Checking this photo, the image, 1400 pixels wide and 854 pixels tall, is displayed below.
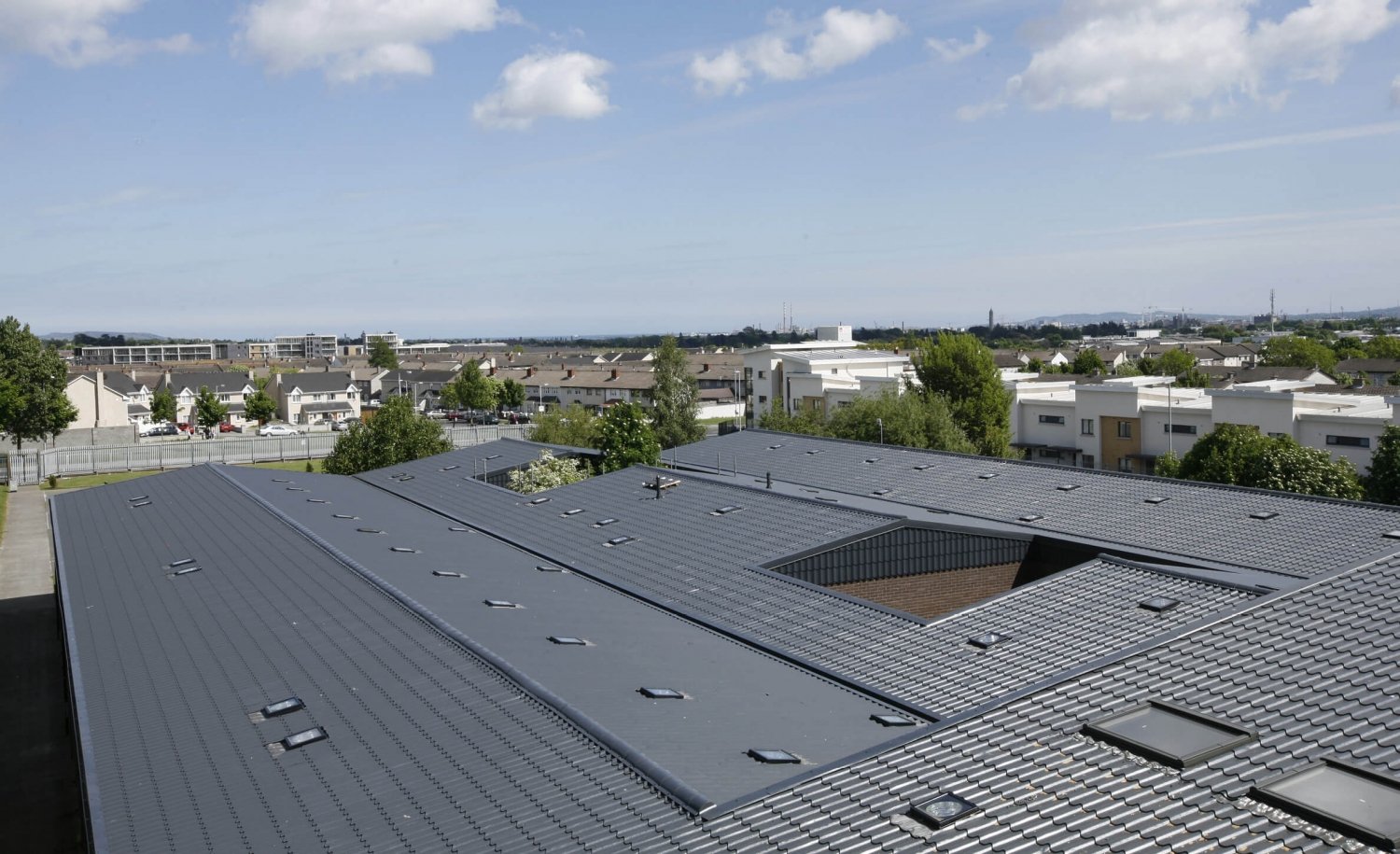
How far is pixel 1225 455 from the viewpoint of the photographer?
33.6 metres

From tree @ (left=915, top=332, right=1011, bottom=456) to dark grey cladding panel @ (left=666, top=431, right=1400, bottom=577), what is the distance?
2056 cm

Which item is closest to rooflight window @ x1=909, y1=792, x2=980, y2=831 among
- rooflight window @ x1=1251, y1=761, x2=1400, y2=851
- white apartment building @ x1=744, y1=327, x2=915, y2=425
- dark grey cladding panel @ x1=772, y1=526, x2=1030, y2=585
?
rooflight window @ x1=1251, y1=761, x2=1400, y2=851

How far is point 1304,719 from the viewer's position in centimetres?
987

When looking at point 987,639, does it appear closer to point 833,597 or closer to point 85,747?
point 833,597

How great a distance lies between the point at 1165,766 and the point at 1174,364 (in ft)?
336

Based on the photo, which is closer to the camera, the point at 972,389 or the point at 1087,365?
the point at 972,389

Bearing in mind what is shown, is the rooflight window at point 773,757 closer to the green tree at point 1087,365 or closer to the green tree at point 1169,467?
the green tree at point 1169,467

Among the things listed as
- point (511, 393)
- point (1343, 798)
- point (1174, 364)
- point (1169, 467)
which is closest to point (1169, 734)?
point (1343, 798)

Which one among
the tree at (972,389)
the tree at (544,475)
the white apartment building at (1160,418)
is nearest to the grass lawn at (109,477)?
the tree at (544,475)

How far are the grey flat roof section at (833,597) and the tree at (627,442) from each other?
30.6 feet

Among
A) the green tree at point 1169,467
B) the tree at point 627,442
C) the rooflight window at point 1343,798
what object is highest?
the tree at point 627,442

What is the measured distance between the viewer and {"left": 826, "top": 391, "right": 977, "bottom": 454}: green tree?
44.0 meters

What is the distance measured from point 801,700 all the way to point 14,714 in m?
18.0

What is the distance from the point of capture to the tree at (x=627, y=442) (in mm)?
35875
